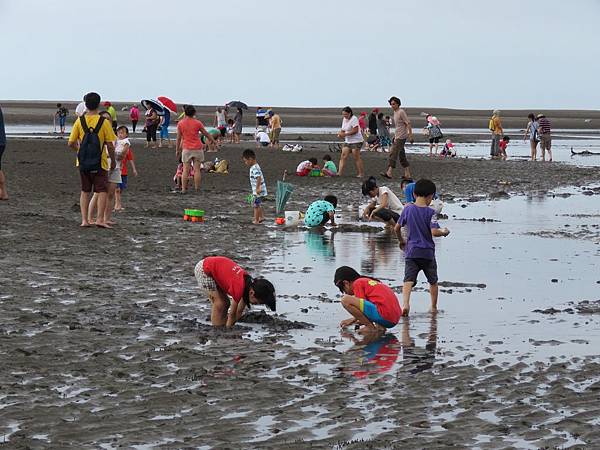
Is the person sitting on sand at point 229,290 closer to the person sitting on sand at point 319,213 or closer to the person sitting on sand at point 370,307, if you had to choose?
the person sitting on sand at point 370,307

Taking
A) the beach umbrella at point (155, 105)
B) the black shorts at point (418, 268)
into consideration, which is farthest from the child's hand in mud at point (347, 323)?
the beach umbrella at point (155, 105)

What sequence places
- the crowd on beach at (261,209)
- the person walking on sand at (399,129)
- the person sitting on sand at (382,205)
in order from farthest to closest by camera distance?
the person walking on sand at (399,129) < the person sitting on sand at (382,205) < the crowd on beach at (261,209)

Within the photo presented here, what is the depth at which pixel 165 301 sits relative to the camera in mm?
11867

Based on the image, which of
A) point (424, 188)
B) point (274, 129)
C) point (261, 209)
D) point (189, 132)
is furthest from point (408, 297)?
point (274, 129)

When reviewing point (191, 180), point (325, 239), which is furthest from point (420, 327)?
point (191, 180)

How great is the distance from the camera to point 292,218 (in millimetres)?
19422

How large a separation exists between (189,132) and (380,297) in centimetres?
1330

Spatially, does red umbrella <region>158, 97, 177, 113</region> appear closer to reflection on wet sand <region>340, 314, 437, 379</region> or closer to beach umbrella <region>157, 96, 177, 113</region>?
beach umbrella <region>157, 96, 177, 113</region>

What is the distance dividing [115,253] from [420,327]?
18.0 feet

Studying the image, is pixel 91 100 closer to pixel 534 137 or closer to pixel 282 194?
pixel 282 194

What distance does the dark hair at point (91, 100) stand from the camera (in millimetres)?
15836

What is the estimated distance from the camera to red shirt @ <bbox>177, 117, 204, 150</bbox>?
23266 millimetres

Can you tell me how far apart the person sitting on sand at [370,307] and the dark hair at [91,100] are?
6.22 meters

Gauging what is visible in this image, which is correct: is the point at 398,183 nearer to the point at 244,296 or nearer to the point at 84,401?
the point at 244,296
